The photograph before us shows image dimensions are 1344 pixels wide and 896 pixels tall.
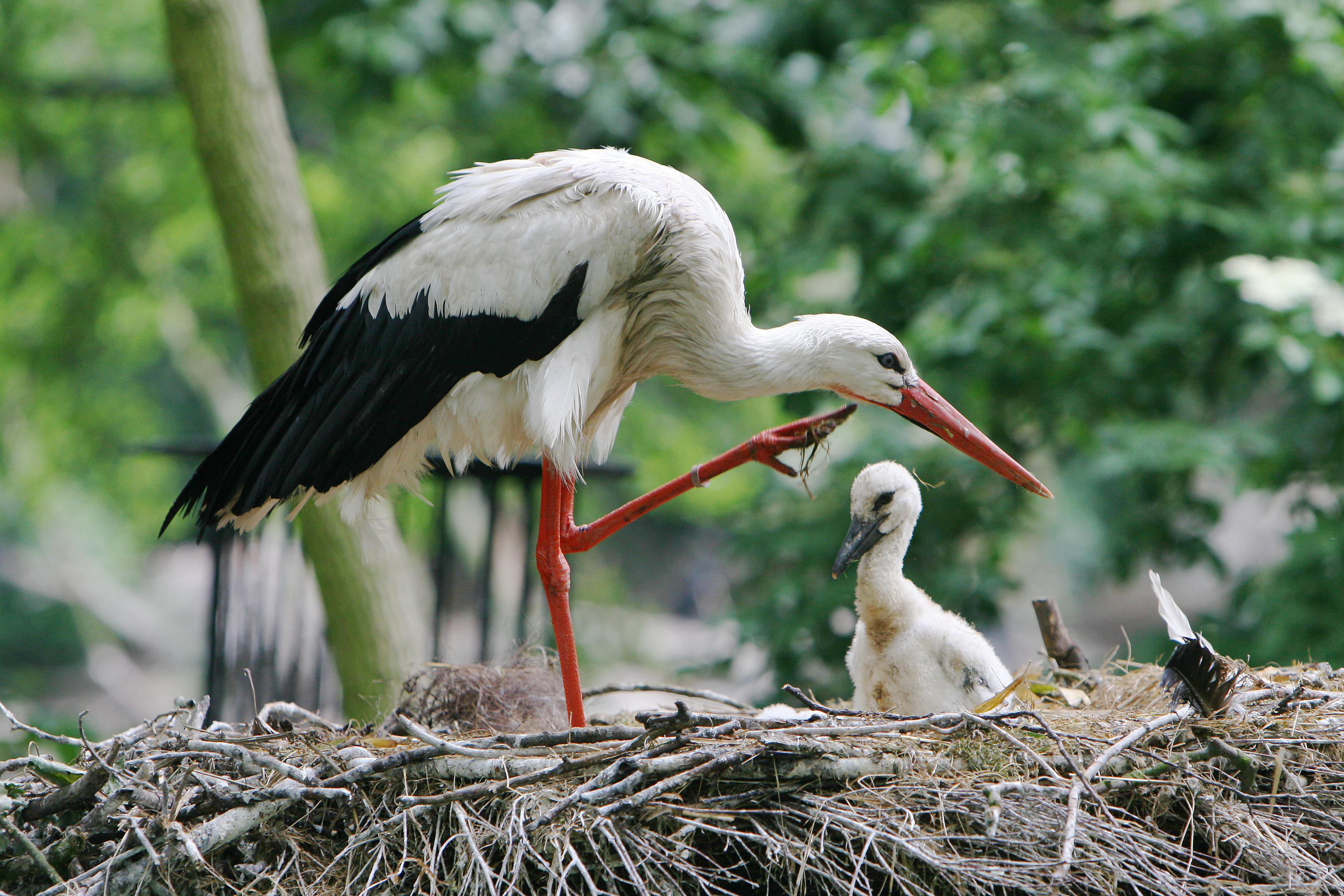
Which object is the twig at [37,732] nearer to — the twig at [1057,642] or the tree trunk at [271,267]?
the tree trunk at [271,267]

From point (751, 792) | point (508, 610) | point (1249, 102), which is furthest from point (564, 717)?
point (1249, 102)

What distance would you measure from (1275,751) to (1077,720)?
1.33 ft

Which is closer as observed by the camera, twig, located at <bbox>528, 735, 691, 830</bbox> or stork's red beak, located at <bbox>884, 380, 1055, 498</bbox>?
twig, located at <bbox>528, 735, 691, 830</bbox>

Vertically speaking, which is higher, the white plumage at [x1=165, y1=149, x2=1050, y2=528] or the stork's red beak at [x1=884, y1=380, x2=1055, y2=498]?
the white plumage at [x1=165, y1=149, x2=1050, y2=528]

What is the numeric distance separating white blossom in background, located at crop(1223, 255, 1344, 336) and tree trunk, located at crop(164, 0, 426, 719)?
305cm

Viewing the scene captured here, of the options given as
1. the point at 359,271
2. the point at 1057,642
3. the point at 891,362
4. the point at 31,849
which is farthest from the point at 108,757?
the point at 1057,642

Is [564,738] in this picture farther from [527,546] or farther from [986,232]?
[986,232]

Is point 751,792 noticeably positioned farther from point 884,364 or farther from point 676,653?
point 676,653

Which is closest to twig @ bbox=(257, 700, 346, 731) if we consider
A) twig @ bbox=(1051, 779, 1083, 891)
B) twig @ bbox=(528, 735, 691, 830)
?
twig @ bbox=(528, 735, 691, 830)

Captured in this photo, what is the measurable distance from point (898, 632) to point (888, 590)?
12cm

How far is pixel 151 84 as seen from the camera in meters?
7.82

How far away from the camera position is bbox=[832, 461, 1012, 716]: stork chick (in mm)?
2957

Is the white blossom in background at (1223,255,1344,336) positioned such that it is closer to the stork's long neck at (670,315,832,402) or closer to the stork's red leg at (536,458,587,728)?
the stork's long neck at (670,315,832,402)

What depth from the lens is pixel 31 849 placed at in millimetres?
2139
